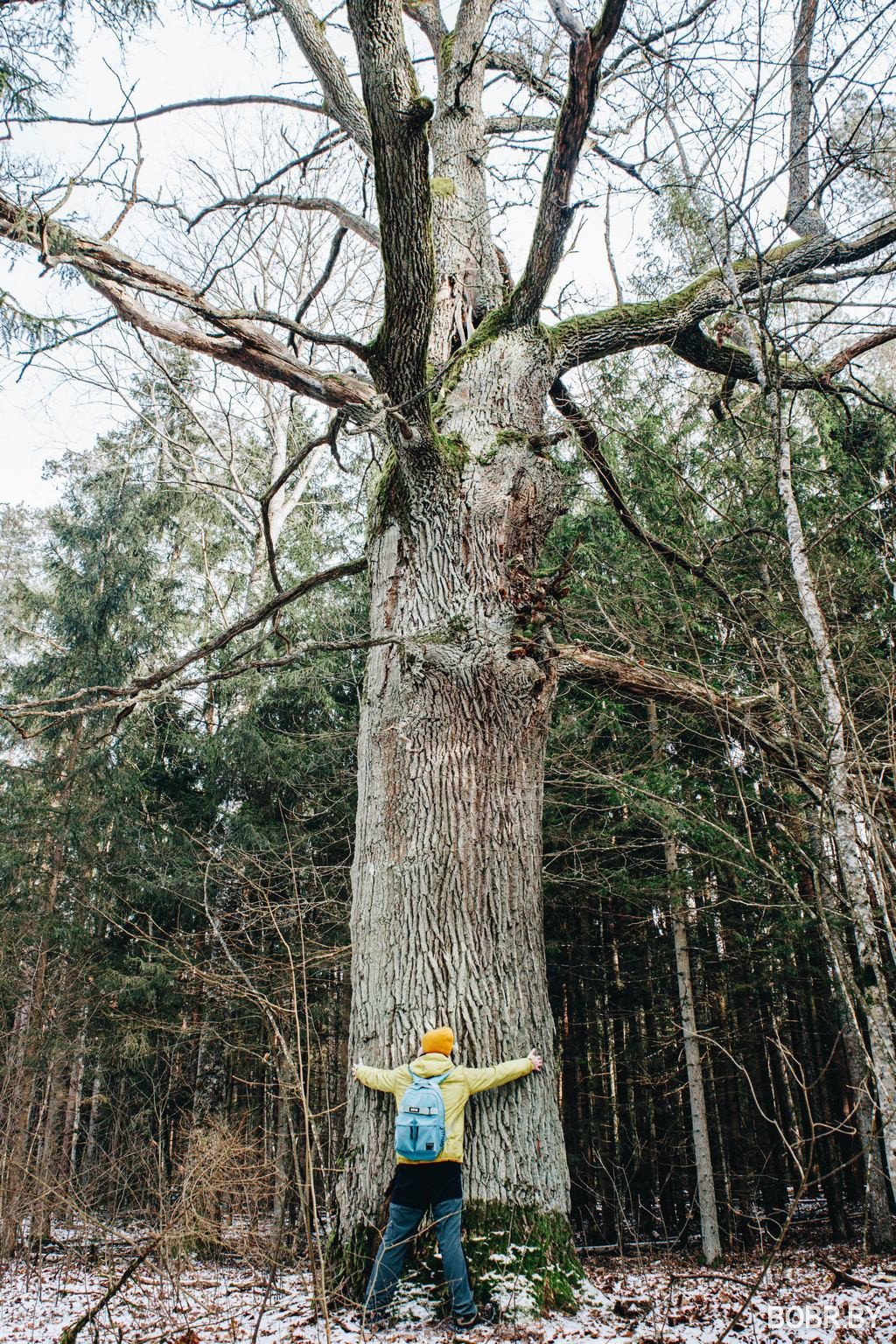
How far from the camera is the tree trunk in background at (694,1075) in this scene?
7.96 meters

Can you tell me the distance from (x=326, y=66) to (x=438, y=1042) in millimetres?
6747

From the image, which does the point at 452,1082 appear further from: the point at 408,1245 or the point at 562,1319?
the point at 562,1319

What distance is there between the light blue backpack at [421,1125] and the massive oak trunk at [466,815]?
0.22 meters

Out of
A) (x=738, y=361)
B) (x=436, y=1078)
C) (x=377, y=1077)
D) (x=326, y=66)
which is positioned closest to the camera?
(x=436, y=1078)

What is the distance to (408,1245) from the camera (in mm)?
2971

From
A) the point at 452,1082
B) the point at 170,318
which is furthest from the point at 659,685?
the point at 170,318

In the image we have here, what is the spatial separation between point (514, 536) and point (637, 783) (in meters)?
4.30

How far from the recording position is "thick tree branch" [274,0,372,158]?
18.5 ft

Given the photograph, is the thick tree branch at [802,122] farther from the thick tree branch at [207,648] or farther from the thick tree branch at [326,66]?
the thick tree branch at [207,648]

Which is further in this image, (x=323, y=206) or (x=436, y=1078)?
(x=323, y=206)

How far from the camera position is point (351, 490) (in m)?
14.8

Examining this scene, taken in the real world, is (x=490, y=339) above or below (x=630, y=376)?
below

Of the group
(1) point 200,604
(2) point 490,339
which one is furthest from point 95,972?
(2) point 490,339

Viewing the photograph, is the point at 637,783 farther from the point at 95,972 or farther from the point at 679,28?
the point at 95,972
